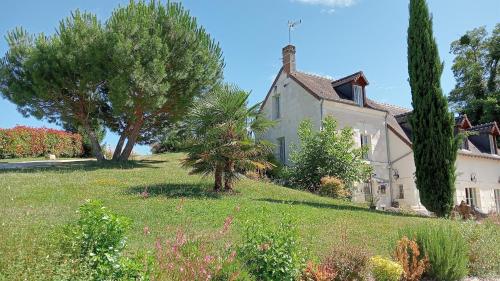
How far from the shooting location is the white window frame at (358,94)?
26.8m

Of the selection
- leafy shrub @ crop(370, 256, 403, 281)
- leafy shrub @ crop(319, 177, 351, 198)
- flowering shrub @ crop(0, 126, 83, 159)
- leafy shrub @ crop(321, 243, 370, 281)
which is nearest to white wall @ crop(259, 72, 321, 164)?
leafy shrub @ crop(319, 177, 351, 198)

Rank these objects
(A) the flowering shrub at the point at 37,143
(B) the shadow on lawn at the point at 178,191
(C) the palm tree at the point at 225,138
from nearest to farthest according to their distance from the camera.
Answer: (B) the shadow on lawn at the point at 178,191, (C) the palm tree at the point at 225,138, (A) the flowering shrub at the point at 37,143

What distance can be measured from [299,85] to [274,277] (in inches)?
858

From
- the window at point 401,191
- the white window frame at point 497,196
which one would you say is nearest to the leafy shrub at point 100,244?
the window at point 401,191

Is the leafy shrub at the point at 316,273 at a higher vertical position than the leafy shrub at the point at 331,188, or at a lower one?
lower

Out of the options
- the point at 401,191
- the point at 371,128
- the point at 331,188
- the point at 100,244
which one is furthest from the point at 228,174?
the point at 401,191

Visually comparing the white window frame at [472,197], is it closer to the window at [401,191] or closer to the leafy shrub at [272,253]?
the window at [401,191]

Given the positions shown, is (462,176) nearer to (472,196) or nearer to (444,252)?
(472,196)

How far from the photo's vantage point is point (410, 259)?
7.06m

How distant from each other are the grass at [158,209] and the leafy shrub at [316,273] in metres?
0.62

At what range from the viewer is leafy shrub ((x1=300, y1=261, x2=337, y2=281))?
564 cm

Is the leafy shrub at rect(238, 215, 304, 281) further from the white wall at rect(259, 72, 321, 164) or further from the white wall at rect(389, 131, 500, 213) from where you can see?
the white wall at rect(389, 131, 500, 213)

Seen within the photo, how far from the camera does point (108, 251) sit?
4.49 metres

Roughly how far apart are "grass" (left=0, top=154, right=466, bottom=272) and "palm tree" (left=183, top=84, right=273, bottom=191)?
954 millimetres
